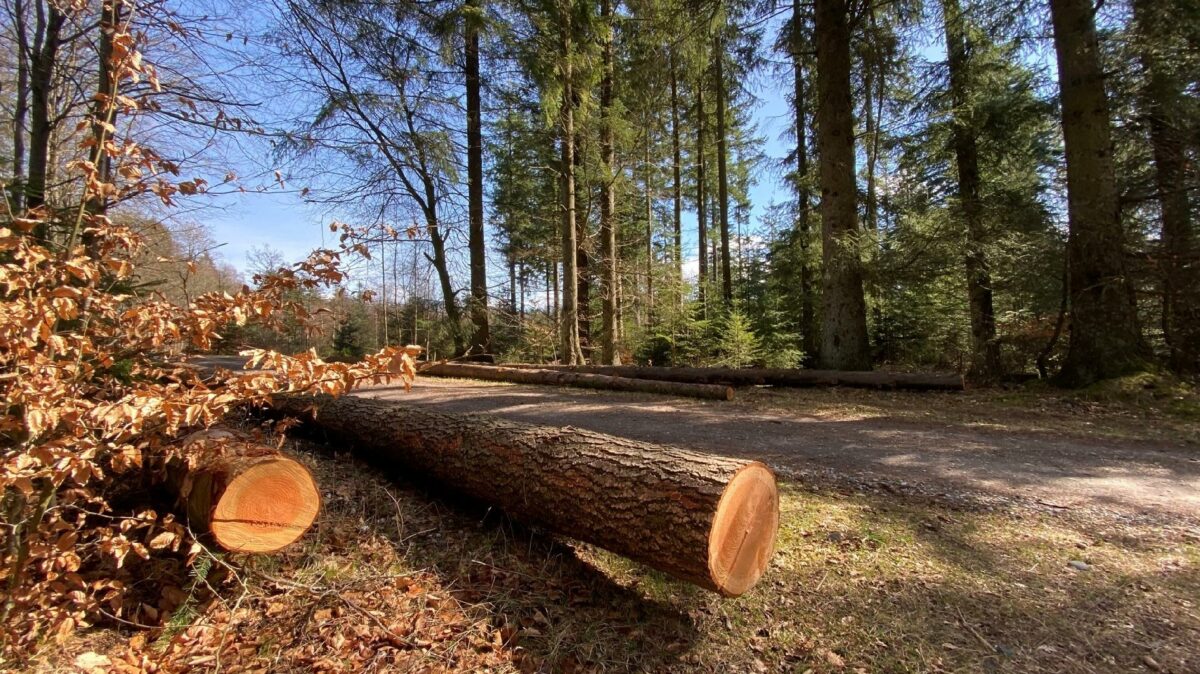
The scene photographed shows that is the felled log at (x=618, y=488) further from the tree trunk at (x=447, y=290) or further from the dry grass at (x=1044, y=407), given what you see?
the tree trunk at (x=447, y=290)

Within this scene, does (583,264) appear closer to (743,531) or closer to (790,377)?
(790,377)

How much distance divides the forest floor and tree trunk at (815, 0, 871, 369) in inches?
225

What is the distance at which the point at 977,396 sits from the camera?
315 inches

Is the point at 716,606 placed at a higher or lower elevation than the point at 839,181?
lower

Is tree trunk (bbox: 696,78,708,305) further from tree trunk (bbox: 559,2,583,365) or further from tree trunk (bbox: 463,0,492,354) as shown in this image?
tree trunk (bbox: 463,0,492,354)

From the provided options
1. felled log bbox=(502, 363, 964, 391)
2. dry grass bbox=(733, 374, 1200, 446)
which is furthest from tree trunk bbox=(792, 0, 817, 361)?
dry grass bbox=(733, 374, 1200, 446)

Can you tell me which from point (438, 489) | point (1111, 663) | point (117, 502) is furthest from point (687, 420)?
point (117, 502)

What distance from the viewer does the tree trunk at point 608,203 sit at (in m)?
14.0

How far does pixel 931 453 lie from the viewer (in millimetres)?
4754

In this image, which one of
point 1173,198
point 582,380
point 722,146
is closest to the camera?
point 1173,198

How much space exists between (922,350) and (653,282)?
788 centimetres

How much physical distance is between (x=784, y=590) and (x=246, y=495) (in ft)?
9.04

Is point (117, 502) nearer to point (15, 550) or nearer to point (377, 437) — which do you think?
point (15, 550)

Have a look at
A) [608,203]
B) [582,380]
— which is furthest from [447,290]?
[582,380]
